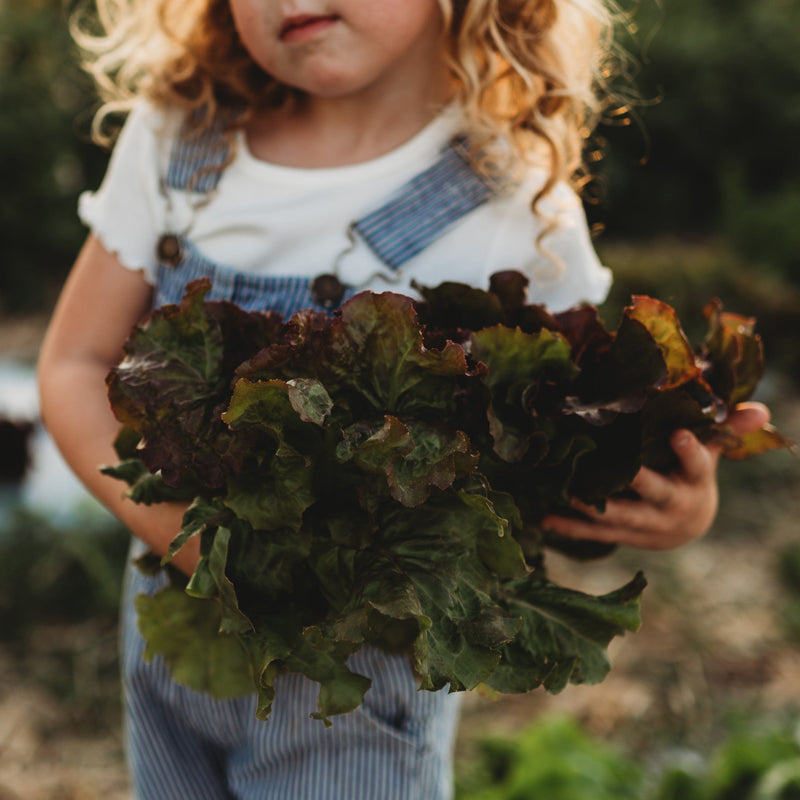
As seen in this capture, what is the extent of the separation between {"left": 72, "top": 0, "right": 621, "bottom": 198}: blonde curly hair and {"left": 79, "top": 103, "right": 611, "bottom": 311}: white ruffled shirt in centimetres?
6

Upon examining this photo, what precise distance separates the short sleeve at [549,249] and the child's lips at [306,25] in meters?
0.42

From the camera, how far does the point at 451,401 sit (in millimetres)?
1072

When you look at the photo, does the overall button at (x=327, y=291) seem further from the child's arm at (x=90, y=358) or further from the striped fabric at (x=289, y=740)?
the striped fabric at (x=289, y=740)

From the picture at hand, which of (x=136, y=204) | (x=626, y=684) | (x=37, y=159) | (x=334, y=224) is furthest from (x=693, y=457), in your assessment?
(x=37, y=159)

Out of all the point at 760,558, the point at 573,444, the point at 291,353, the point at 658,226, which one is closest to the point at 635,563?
the point at 760,558

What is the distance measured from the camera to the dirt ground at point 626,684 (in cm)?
266

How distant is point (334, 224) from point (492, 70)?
0.40 meters

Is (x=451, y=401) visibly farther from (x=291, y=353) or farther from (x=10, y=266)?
(x=10, y=266)

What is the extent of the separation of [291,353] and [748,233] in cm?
528

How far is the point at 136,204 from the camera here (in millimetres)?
1645

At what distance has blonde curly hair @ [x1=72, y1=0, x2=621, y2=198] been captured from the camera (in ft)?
5.21

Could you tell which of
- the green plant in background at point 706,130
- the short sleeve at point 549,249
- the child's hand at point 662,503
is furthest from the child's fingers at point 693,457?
the green plant in background at point 706,130

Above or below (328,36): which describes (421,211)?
below

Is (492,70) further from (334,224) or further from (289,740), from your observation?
(289,740)
